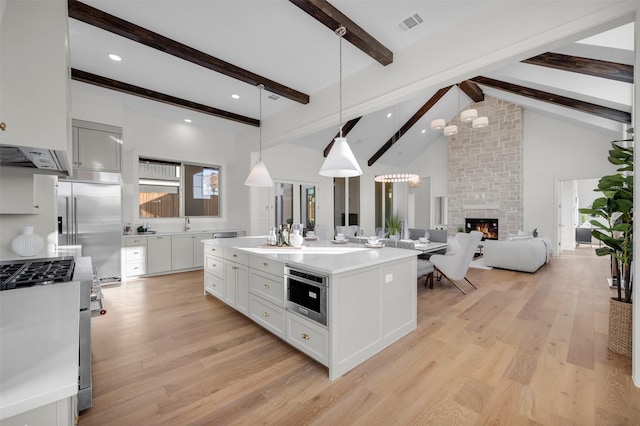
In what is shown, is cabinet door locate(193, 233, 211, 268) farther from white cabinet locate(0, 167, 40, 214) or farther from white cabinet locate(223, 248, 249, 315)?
white cabinet locate(0, 167, 40, 214)

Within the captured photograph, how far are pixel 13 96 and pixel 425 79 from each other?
3214 mm

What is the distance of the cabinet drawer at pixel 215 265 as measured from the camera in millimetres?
3529

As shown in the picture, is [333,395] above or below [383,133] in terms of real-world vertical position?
below

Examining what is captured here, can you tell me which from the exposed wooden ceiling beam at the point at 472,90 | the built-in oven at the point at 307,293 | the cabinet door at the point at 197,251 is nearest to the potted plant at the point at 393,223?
the exposed wooden ceiling beam at the point at 472,90

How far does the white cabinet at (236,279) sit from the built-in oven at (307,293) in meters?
0.80

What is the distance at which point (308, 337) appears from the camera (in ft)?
7.27

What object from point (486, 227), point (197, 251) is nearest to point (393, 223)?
point (486, 227)

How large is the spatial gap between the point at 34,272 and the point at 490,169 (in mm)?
10108

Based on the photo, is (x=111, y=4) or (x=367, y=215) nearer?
(x=111, y=4)

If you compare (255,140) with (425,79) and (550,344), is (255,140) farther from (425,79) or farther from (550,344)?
(550,344)

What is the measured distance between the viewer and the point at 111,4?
8.41ft

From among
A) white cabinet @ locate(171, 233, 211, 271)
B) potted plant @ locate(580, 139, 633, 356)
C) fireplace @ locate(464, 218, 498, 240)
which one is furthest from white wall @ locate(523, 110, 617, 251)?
white cabinet @ locate(171, 233, 211, 271)

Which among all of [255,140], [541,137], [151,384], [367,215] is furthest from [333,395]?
[541,137]

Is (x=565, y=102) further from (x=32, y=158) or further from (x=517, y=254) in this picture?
(x=32, y=158)
